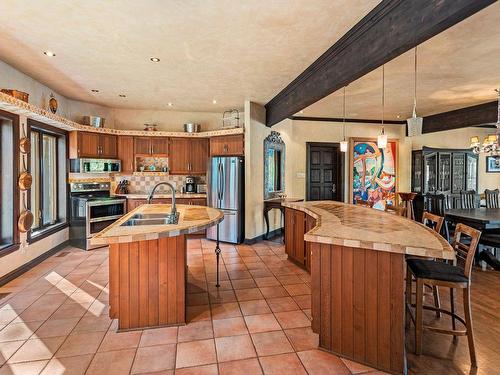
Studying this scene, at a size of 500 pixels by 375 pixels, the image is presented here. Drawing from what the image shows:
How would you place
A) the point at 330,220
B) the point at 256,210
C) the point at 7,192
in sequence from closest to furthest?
1. the point at 330,220
2. the point at 7,192
3. the point at 256,210

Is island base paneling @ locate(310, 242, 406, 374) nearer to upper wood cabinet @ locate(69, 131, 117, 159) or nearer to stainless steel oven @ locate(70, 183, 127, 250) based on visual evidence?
stainless steel oven @ locate(70, 183, 127, 250)

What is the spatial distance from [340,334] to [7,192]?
14.2ft

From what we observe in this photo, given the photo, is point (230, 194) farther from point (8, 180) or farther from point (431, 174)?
point (431, 174)

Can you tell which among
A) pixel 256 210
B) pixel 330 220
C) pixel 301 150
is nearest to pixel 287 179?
pixel 301 150

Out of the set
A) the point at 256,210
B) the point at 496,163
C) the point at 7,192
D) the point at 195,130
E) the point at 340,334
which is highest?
the point at 195,130

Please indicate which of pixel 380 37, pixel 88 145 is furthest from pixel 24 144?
pixel 380 37

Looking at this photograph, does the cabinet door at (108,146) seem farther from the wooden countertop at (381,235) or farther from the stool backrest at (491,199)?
the stool backrest at (491,199)

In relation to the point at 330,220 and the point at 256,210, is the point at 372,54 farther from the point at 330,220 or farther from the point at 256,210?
the point at 256,210

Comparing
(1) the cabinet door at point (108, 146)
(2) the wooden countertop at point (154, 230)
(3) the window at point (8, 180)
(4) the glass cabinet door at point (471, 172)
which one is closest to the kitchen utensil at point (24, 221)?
(3) the window at point (8, 180)

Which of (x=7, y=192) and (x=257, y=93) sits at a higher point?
(x=257, y=93)

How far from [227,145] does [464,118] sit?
197 inches

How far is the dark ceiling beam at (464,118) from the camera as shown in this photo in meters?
5.51

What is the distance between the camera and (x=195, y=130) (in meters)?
6.24

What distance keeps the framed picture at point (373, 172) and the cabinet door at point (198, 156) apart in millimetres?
3567
